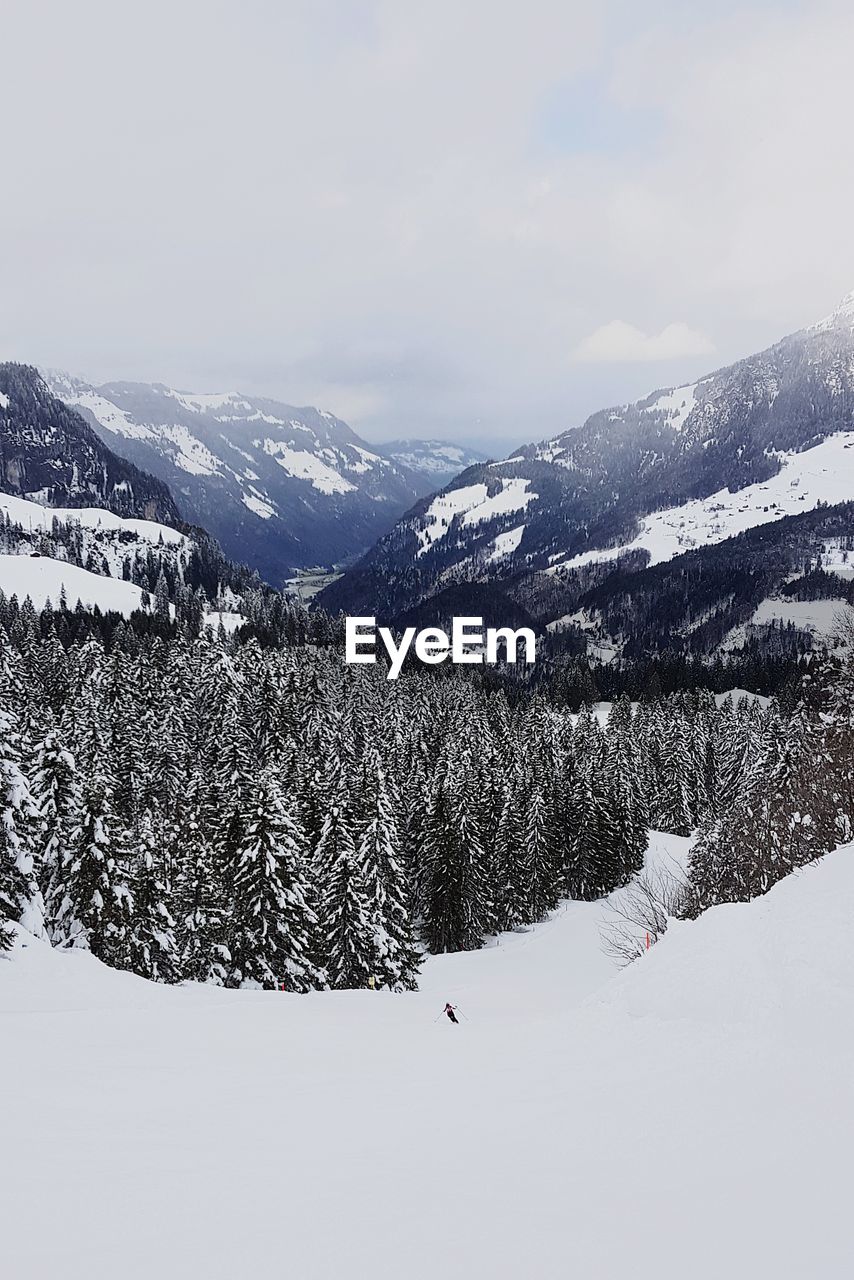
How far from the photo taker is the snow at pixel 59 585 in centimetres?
16396

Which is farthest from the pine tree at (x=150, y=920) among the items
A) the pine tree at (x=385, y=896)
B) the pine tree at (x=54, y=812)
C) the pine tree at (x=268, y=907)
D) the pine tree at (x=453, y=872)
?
the pine tree at (x=453, y=872)

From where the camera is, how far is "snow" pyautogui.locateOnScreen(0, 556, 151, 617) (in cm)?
16396

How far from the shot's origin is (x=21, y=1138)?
895cm

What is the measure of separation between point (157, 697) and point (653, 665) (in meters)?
150

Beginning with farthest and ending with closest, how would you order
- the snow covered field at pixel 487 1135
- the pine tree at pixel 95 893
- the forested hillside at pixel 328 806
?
the forested hillside at pixel 328 806
the pine tree at pixel 95 893
the snow covered field at pixel 487 1135

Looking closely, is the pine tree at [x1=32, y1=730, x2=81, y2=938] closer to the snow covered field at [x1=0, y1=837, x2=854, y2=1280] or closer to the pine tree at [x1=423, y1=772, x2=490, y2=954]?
the snow covered field at [x1=0, y1=837, x2=854, y2=1280]

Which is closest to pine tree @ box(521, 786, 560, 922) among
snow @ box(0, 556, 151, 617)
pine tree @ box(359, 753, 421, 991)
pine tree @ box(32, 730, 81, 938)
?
pine tree @ box(359, 753, 421, 991)

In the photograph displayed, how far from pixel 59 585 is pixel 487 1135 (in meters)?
189

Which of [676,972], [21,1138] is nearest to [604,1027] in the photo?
[676,972]

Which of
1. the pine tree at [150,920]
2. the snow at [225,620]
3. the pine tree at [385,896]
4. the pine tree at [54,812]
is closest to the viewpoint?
the pine tree at [54,812]

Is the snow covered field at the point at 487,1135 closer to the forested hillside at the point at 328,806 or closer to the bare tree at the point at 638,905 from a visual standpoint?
the forested hillside at the point at 328,806

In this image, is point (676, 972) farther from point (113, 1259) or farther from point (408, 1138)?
point (113, 1259)

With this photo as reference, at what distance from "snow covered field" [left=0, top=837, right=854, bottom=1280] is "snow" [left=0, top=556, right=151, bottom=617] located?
159174 mm

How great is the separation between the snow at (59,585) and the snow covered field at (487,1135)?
522 ft
